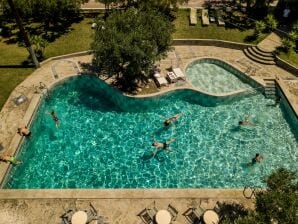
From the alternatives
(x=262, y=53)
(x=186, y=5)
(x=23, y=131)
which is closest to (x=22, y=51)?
(x=23, y=131)

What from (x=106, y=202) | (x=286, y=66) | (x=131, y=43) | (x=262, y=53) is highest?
(x=131, y=43)

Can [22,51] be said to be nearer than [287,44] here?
No

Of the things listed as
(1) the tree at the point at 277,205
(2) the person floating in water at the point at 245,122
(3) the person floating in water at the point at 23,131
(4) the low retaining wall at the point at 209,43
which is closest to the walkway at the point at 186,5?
(4) the low retaining wall at the point at 209,43

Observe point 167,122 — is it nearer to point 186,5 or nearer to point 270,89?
point 270,89

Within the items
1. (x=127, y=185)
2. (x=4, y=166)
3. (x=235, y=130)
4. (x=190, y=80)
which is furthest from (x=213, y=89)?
(x=4, y=166)

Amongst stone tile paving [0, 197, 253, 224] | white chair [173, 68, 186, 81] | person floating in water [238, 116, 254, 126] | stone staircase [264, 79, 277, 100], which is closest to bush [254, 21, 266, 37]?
stone staircase [264, 79, 277, 100]

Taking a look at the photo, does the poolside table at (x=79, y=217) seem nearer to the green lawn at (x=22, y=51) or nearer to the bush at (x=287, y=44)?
the green lawn at (x=22, y=51)

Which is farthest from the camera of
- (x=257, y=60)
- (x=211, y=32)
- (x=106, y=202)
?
(x=211, y=32)

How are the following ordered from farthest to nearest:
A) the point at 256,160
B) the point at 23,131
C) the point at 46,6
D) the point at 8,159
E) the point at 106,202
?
the point at 46,6, the point at 23,131, the point at 256,160, the point at 8,159, the point at 106,202
